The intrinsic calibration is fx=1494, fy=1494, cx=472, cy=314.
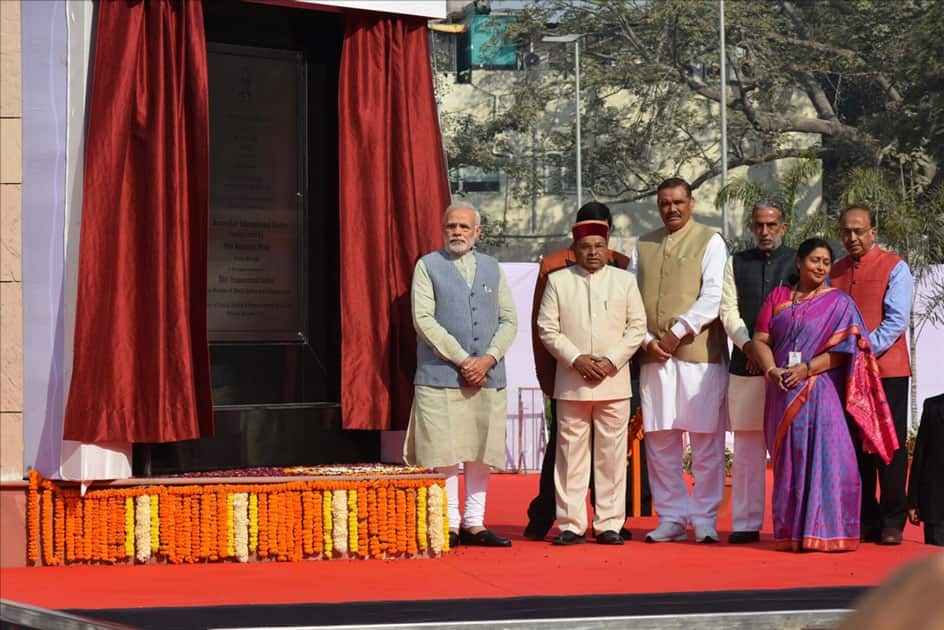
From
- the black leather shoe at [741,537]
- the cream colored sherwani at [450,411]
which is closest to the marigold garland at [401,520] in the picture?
the cream colored sherwani at [450,411]

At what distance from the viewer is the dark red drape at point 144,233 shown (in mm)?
6086

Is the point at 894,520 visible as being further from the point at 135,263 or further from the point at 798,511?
the point at 135,263

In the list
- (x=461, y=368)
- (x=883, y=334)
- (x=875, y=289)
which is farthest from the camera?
(x=875, y=289)

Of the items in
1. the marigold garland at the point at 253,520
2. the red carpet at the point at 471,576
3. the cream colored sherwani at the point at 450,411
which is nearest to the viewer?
the red carpet at the point at 471,576

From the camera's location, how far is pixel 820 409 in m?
6.79

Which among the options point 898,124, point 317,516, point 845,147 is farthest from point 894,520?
point 845,147

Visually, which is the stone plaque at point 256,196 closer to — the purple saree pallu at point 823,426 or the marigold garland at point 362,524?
the marigold garland at point 362,524

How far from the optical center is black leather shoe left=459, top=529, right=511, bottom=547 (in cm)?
687

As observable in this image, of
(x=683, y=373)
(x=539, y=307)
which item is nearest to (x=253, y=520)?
(x=539, y=307)

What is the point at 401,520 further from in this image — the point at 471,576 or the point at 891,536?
the point at 891,536

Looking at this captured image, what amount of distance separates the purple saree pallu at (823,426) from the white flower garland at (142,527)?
2.79 m

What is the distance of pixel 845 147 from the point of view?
29.3 m

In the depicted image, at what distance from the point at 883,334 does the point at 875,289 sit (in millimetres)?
251

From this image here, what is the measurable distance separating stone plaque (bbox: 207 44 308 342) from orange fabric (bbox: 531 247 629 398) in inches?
43.8
